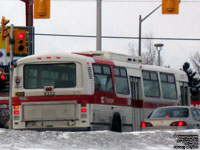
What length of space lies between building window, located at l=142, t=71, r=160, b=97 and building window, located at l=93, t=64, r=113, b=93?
3.26m

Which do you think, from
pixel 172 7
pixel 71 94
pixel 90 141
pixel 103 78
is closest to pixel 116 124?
pixel 103 78

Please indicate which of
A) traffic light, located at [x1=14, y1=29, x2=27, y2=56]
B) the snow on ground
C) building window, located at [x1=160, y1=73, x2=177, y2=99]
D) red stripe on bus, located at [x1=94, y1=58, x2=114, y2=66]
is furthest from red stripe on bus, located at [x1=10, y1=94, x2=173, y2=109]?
the snow on ground

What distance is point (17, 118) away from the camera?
2433cm

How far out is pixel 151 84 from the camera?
1141 inches

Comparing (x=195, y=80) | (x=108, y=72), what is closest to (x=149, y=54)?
(x=195, y=80)

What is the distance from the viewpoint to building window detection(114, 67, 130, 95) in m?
26.0

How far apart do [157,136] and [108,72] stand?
8.07 metres

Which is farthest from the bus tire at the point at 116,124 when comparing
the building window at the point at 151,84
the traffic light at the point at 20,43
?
the traffic light at the point at 20,43

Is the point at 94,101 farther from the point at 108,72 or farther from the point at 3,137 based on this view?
the point at 3,137

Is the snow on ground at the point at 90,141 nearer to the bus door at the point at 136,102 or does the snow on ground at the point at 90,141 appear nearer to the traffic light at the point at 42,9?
the bus door at the point at 136,102

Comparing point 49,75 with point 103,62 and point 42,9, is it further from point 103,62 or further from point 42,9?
point 42,9

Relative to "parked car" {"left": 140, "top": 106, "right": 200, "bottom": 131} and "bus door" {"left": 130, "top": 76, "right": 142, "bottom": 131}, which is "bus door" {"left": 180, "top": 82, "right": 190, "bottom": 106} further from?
"parked car" {"left": 140, "top": 106, "right": 200, "bottom": 131}

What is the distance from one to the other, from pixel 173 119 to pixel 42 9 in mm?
8488

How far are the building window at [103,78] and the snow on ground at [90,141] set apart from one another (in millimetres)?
6652
